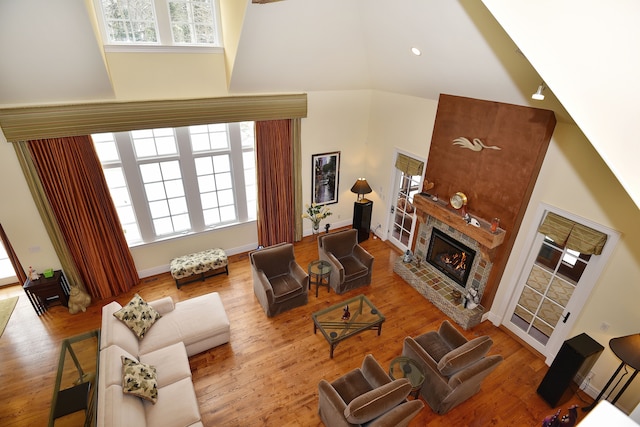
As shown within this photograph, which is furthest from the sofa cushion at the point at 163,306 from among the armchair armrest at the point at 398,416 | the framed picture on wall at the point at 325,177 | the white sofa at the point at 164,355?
the framed picture on wall at the point at 325,177

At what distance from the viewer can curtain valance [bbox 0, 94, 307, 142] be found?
15.6 ft

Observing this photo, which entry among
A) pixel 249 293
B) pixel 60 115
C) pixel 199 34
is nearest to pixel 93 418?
pixel 249 293

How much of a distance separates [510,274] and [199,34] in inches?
252

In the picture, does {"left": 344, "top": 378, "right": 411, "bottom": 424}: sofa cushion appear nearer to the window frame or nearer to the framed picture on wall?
the framed picture on wall

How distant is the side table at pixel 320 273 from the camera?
20.3 ft

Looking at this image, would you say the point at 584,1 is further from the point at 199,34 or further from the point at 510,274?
the point at 199,34

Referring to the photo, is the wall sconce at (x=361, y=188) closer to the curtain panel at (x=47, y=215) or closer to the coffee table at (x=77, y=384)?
the coffee table at (x=77, y=384)

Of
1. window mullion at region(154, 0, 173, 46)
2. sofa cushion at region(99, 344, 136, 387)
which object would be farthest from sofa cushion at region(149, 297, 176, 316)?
window mullion at region(154, 0, 173, 46)

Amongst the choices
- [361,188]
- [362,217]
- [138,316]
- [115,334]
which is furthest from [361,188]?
[115,334]

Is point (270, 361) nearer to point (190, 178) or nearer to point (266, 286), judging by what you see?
point (266, 286)

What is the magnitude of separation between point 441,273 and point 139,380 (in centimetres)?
529

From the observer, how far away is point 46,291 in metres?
5.62

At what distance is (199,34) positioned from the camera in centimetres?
529

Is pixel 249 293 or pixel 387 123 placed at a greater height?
pixel 387 123
